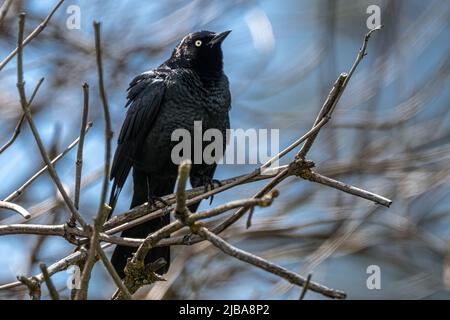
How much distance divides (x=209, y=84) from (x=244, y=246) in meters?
1.62

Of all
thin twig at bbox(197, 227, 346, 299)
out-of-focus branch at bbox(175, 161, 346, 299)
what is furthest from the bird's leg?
thin twig at bbox(197, 227, 346, 299)

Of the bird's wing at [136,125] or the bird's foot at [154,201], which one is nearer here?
the bird's foot at [154,201]

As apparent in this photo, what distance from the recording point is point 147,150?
188 inches

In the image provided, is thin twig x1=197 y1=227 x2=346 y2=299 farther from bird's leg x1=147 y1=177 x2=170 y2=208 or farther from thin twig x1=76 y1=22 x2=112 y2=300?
bird's leg x1=147 y1=177 x2=170 y2=208

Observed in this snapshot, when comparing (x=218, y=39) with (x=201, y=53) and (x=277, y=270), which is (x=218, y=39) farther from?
(x=277, y=270)

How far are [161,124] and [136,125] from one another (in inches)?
6.8

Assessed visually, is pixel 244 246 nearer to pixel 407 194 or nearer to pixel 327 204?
pixel 327 204

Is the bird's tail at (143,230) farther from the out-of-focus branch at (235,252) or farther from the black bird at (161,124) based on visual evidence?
the out-of-focus branch at (235,252)

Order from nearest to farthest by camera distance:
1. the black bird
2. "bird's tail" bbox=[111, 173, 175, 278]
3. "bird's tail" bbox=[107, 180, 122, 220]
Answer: "bird's tail" bbox=[111, 173, 175, 278] < "bird's tail" bbox=[107, 180, 122, 220] < the black bird

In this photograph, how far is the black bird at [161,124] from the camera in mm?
4676

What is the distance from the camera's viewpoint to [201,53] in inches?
200

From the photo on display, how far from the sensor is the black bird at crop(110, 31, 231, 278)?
4.68 metres

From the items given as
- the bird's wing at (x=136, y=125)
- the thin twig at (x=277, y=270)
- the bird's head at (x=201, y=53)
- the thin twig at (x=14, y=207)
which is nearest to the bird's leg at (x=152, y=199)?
the bird's wing at (x=136, y=125)
